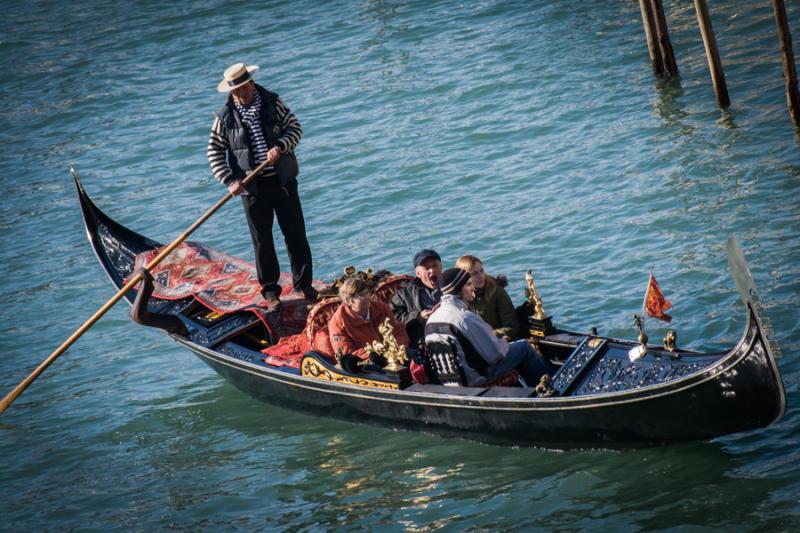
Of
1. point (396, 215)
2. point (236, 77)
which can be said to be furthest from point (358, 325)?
point (396, 215)

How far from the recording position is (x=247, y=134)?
7.09m

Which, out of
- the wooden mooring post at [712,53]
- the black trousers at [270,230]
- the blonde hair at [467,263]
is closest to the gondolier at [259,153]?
the black trousers at [270,230]

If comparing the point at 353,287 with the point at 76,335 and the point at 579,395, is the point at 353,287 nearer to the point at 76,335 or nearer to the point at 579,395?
the point at 579,395

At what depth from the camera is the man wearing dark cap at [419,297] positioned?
259 inches

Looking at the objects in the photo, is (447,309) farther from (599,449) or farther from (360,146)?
(360,146)

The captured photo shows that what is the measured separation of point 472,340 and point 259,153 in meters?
2.25

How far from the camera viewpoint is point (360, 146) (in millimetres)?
12234

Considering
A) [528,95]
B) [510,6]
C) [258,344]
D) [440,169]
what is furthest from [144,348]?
[510,6]

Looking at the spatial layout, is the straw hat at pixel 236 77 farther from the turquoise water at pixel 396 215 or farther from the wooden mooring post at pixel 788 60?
the wooden mooring post at pixel 788 60

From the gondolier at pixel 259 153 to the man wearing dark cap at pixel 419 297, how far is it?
1035mm

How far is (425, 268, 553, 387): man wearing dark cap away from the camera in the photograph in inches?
223

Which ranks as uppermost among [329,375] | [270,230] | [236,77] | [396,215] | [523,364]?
[236,77]

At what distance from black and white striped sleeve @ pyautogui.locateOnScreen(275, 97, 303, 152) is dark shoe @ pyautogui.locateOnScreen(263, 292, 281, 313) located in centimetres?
105

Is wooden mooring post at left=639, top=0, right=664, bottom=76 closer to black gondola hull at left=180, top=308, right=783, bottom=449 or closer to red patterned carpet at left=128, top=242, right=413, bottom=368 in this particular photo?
red patterned carpet at left=128, top=242, right=413, bottom=368
